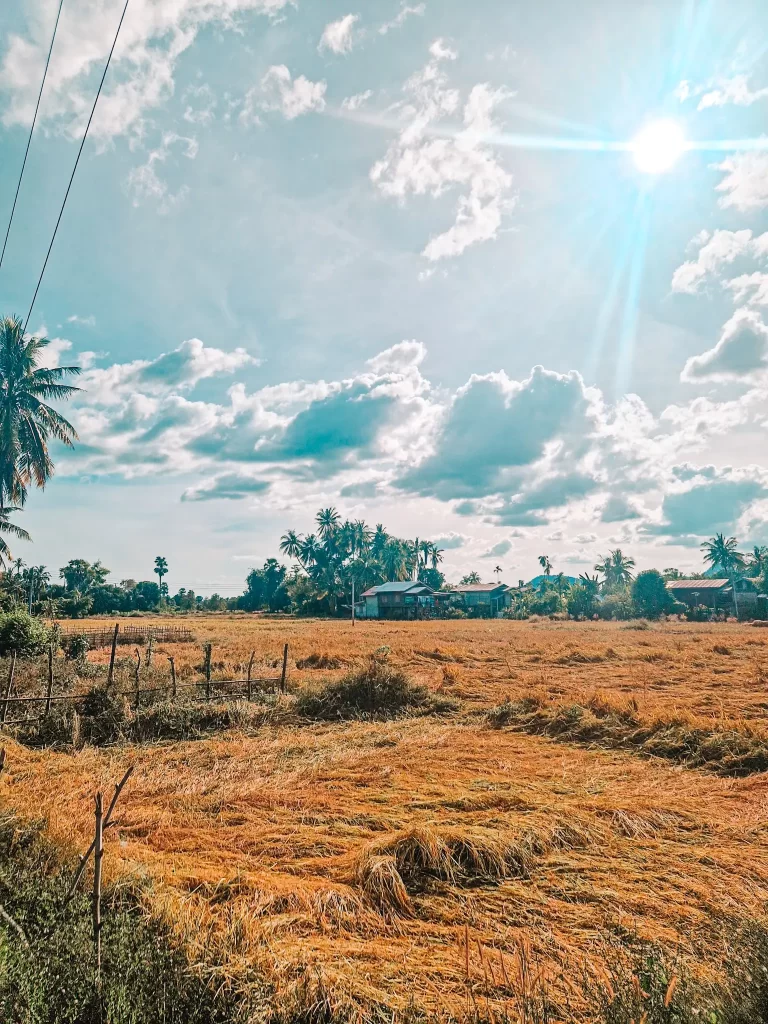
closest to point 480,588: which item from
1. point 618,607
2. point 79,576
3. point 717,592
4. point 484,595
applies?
point 484,595

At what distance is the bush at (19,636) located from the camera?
14.2m

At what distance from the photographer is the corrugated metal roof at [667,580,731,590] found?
2443 inches

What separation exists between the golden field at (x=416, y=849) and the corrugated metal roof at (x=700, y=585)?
60289 millimetres

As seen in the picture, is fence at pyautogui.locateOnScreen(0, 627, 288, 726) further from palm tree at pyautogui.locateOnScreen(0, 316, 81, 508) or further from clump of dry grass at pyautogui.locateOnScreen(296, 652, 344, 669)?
palm tree at pyautogui.locateOnScreen(0, 316, 81, 508)

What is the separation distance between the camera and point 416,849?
15.9 feet

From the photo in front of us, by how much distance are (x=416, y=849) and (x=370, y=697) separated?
7.57 metres

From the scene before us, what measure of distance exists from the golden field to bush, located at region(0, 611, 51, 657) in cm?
701

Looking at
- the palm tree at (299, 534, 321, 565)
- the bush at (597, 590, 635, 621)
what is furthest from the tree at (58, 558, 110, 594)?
the bush at (597, 590, 635, 621)

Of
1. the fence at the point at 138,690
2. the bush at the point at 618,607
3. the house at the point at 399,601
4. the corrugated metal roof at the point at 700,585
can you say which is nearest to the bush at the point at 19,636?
the fence at the point at 138,690

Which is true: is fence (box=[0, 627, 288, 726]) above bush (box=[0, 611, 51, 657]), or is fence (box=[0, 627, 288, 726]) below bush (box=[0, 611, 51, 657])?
below

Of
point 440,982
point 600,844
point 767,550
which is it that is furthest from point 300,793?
point 767,550

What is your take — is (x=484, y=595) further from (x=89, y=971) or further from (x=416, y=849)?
(x=89, y=971)

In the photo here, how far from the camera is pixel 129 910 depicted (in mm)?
3361

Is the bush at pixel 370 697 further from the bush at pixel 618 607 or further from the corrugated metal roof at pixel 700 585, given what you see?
the corrugated metal roof at pixel 700 585
